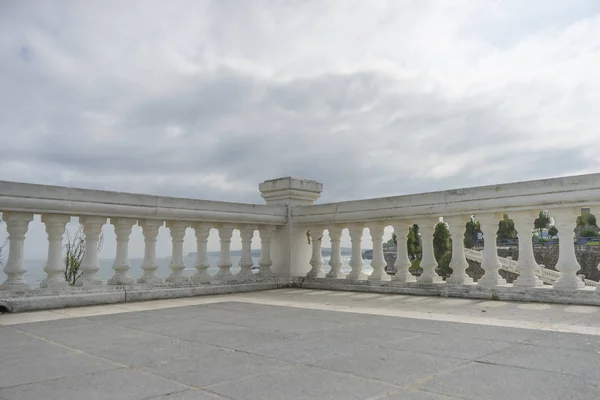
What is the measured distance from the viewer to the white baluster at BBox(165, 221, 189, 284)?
709 centimetres

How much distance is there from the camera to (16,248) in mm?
5586

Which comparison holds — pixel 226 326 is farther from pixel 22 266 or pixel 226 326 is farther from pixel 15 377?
pixel 22 266

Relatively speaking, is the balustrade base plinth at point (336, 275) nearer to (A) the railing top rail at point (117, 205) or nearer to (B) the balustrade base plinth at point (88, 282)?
(A) the railing top rail at point (117, 205)

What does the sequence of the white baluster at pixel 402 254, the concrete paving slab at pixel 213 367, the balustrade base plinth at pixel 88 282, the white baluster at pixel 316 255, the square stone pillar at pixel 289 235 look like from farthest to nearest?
the square stone pillar at pixel 289 235 < the white baluster at pixel 316 255 < the white baluster at pixel 402 254 < the balustrade base plinth at pixel 88 282 < the concrete paving slab at pixel 213 367

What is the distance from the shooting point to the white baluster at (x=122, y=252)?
6430mm

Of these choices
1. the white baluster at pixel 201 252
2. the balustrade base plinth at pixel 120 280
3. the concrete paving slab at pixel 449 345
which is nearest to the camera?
the concrete paving slab at pixel 449 345

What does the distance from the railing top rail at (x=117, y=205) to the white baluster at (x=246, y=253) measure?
27 centimetres

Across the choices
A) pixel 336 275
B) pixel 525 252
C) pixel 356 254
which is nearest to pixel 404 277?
pixel 356 254

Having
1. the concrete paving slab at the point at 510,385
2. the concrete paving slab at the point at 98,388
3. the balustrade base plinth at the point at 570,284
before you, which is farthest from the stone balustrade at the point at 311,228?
the concrete paving slab at the point at 98,388

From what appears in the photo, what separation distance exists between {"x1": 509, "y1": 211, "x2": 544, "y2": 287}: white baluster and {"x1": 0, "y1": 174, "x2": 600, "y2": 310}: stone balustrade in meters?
0.01

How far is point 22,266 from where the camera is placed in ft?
18.3

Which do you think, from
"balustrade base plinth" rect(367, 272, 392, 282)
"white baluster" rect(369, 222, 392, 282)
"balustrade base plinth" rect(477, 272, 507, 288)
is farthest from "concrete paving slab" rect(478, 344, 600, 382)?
"white baluster" rect(369, 222, 392, 282)

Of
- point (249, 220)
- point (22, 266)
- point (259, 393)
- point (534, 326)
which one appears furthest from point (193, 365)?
point (249, 220)

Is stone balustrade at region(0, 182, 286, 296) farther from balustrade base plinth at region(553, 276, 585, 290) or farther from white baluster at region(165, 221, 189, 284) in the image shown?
balustrade base plinth at region(553, 276, 585, 290)
